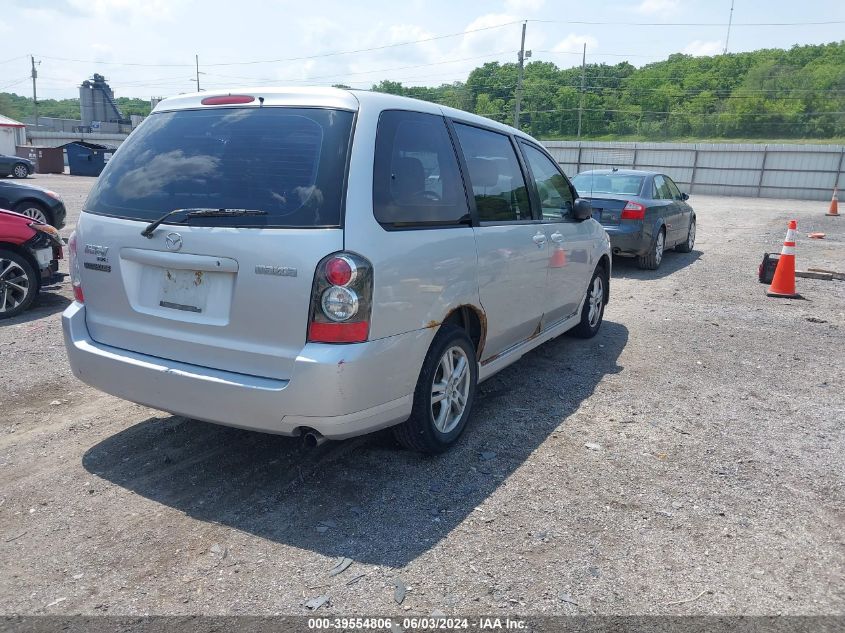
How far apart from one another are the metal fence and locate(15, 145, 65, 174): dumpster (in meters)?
27.6

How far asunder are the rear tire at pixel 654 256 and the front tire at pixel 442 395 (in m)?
7.33

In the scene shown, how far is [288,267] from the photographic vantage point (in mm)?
2910

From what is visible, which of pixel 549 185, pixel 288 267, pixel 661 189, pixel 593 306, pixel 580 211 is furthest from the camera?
pixel 661 189

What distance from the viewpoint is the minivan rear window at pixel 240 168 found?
302 cm

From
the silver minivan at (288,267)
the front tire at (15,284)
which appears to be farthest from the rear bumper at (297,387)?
the front tire at (15,284)

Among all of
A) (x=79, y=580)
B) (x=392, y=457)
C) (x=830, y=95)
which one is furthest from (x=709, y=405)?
(x=830, y=95)

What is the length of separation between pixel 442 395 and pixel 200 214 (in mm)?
1639

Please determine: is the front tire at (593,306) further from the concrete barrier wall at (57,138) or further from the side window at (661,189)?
the concrete barrier wall at (57,138)

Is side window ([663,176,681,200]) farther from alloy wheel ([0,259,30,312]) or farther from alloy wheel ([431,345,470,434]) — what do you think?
alloy wheel ([0,259,30,312])

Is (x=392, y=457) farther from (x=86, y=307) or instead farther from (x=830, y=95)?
(x=830, y=95)

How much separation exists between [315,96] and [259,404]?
1.55 meters

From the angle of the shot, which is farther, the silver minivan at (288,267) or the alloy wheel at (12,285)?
the alloy wheel at (12,285)

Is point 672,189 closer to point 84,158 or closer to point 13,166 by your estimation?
point 13,166

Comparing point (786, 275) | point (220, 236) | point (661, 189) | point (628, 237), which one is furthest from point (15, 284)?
point (661, 189)
